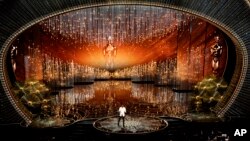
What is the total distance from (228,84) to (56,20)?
593cm

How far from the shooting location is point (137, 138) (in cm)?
958

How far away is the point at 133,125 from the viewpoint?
10.2m

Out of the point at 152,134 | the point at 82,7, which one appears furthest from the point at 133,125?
the point at 82,7

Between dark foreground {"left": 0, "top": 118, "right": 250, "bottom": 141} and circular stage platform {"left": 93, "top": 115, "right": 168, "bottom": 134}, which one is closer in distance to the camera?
circular stage platform {"left": 93, "top": 115, "right": 168, "bottom": 134}

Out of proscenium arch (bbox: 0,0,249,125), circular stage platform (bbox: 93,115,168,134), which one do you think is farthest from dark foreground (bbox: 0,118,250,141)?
proscenium arch (bbox: 0,0,249,125)

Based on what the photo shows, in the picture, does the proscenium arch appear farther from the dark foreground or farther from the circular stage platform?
the circular stage platform

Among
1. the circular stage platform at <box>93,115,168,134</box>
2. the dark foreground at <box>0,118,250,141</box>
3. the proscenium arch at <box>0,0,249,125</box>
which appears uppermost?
the proscenium arch at <box>0,0,249,125</box>

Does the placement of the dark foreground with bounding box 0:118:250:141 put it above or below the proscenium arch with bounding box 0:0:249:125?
below

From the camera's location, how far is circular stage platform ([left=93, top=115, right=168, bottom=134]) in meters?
9.79

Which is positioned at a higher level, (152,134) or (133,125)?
(133,125)

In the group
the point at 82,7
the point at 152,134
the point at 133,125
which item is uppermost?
the point at 82,7

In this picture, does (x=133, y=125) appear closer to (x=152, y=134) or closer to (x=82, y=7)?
(x=152, y=134)

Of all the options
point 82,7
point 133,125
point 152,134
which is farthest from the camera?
point 133,125

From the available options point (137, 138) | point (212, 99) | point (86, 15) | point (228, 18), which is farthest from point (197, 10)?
point (86, 15)
